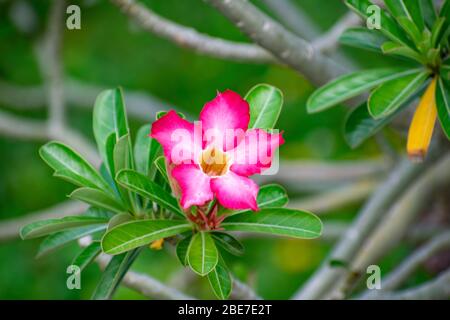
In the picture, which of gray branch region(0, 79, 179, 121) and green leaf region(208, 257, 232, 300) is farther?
gray branch region(0, 79, 179, 121)

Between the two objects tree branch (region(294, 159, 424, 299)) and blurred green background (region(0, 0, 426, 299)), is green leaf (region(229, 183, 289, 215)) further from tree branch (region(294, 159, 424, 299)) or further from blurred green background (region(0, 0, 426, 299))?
blurred green background (region(0, 0, 426, 299))

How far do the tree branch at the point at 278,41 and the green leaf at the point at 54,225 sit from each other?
0.38m

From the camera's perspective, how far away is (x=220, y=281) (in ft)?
3.37

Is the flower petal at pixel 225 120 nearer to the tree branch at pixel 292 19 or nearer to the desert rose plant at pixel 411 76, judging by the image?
the desert rose plant at pixel 411 76

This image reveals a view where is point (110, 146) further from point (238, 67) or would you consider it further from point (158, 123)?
point (238, 67)

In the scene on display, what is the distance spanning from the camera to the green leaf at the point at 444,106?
109 cm

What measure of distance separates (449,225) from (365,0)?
3.68ft

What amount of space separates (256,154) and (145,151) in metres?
0.27

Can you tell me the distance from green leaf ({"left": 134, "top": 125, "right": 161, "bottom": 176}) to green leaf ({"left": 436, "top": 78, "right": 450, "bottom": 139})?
Answer: 400 millimetres

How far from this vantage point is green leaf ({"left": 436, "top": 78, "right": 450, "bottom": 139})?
3.57 feet

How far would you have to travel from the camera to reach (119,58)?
9.04ft

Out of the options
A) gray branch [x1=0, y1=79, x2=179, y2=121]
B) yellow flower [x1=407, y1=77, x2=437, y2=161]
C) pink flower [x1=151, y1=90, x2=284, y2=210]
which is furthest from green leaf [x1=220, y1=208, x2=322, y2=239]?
gray branch [x1=0, y1=79, x2=179, y2=121]
